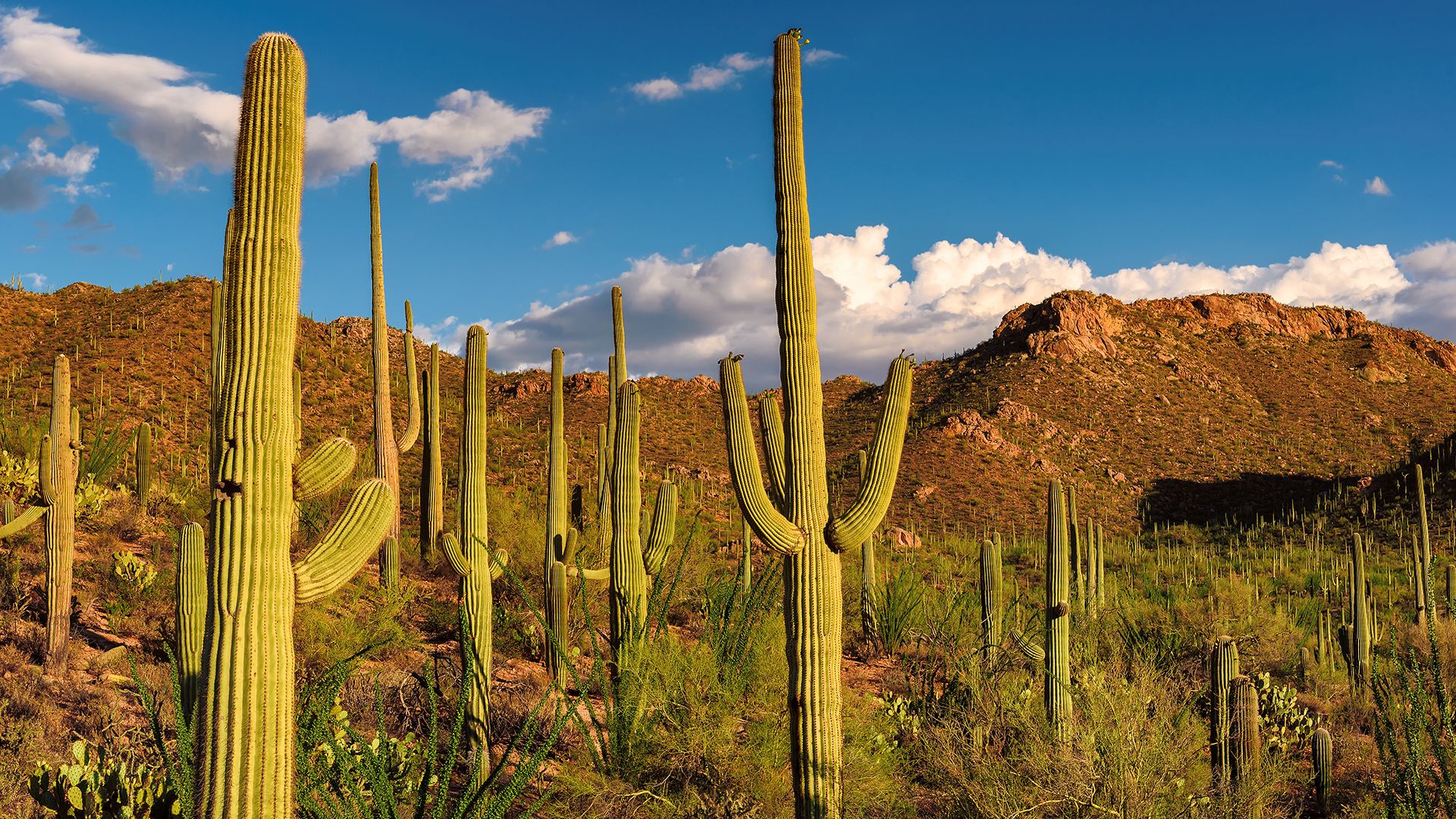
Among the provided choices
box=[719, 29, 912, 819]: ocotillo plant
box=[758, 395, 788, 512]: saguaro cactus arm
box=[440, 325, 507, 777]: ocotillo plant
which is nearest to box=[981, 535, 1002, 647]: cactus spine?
box=[719, 29, 912, 819]: ocotillo plant

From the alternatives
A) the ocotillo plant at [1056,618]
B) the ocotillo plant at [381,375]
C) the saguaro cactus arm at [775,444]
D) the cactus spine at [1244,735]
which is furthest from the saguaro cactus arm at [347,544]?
the ocotillo plant at [381,375]

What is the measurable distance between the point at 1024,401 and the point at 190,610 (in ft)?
137

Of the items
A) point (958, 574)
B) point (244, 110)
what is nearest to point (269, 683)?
point (244, 110)

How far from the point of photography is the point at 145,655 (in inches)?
359

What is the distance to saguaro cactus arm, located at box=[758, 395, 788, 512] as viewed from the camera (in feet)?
18.1

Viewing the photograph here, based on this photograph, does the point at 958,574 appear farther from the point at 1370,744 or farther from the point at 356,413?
the point at 356,413

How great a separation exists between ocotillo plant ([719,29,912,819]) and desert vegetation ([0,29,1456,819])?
0.02 metres

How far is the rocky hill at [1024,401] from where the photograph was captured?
84.0ft

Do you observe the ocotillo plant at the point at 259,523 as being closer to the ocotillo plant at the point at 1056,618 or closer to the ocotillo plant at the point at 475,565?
Result: the ocotillo plant at the point at 475,565

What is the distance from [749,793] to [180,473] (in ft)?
52.0

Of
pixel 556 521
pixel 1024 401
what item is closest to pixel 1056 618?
pixel 556 521

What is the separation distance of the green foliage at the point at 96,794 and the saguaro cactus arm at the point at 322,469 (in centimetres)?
207

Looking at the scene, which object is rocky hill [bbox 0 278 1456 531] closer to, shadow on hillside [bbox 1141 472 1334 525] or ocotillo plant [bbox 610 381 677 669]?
shadow on hillside [bbox 1141 472 1334 525]

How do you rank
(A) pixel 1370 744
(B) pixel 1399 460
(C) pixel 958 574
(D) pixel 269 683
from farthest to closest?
1. (B) pixel 1399 460
2. (C) pixel 958 574
3. (A) pixel 1370 744
4. (D) pixel 269 683
